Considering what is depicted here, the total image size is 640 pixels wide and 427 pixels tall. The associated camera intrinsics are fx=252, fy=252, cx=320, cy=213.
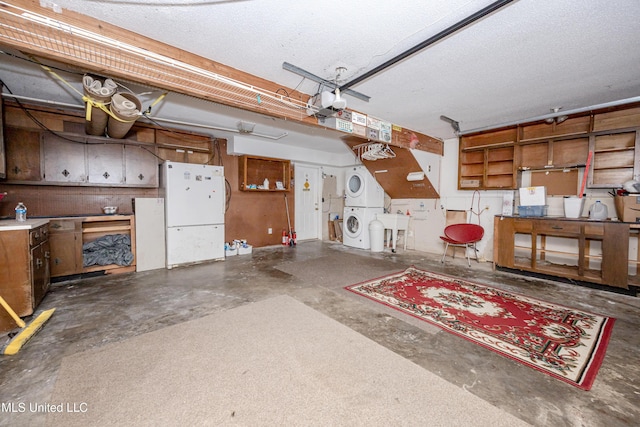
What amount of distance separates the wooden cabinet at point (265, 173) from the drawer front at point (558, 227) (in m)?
4.75

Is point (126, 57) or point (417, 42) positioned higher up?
point (417, 42)

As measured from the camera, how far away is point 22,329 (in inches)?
85.3

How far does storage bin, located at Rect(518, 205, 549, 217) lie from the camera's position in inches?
154

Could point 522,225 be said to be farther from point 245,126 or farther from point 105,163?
point 105,163

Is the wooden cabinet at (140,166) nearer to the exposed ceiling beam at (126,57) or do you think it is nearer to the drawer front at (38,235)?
the drawer front at (38,235)

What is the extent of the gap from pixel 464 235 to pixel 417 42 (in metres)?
3.73

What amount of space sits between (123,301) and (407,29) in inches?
152

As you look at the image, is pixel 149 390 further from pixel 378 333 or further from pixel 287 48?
pixel 287 48

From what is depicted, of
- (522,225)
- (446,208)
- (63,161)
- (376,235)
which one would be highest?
(63,161)

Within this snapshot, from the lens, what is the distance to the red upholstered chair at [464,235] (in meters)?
4.50

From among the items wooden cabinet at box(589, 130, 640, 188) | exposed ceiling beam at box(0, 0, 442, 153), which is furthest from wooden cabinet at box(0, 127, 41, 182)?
wooden cabinet at box(589, 130, 640, 188)

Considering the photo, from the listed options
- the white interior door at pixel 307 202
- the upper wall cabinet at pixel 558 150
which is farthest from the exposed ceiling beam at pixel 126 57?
the upper wall cabinet at pixel 558 150

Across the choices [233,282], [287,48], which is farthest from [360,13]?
[233,282]

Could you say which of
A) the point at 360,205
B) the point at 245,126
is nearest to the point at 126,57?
the point at 245,126
